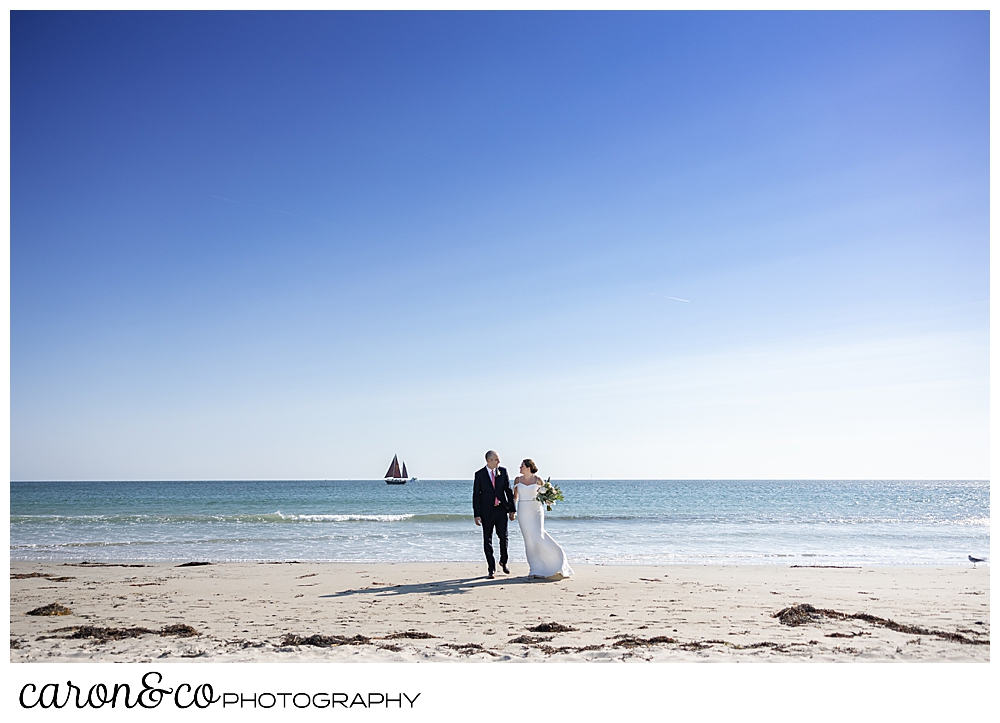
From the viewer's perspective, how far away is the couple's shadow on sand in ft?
27.7

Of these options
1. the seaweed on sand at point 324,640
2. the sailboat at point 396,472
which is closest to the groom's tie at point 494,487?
the seaweed on sand at point 324,640

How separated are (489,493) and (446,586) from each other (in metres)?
1.35

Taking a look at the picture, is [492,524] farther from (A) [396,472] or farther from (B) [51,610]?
(A) [396,472]

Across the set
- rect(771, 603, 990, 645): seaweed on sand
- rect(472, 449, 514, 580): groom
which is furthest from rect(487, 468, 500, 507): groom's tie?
rect(771, 603, 990, 645): seaweed on sand

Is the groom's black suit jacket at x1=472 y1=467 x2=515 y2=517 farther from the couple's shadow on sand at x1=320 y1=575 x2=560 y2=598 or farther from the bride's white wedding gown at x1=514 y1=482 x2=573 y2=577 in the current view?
the couple's shadow on sand at x1=320 y1=575 x2=560 y2=598

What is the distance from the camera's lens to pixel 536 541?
9.52m

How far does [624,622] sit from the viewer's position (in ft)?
21.7

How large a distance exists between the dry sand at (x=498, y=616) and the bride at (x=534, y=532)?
1.08 feet

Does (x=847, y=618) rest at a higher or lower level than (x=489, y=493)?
lower

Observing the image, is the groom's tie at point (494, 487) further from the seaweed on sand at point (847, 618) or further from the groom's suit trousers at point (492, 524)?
the seaweed on sand at point (847, 618)

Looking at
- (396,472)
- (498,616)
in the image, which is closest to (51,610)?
(498,616)
